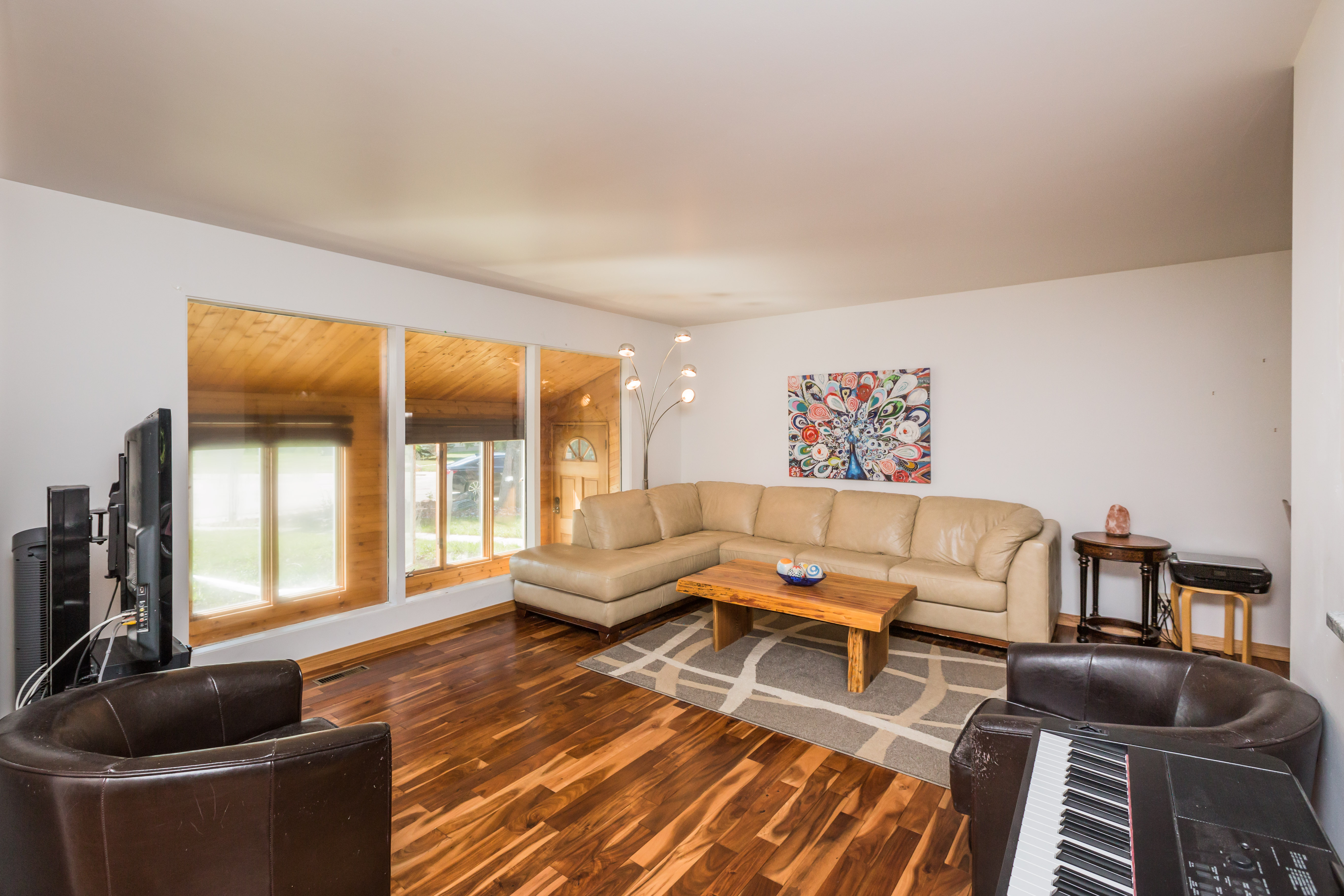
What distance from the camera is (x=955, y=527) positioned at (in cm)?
438

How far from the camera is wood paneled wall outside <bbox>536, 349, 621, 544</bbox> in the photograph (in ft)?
16.4

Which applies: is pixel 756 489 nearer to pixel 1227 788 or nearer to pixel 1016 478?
pixel 1016 478

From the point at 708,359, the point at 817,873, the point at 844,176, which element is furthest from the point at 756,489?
the point at 817,873

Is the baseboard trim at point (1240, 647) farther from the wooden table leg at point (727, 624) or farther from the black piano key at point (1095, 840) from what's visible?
the black piano key at point (1095, 840)

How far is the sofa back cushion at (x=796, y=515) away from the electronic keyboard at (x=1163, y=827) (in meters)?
4.04

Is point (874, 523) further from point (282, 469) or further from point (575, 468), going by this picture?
point (282, 469)

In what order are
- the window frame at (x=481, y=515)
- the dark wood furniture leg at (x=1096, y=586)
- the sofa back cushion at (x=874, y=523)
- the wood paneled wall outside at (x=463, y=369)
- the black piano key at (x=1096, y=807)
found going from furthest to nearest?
the sofa back cushion at (x=874, y=523) < the window frame at (x=481, y=515) < the wood paneled wall outside at (x=463, y=369) < the dark wood furniture leg at (x=1096, y=586) < the black piano key at (x=1096, y=807)

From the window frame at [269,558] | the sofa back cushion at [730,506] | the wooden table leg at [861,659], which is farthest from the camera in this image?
the sofa back cushion at [730,506]

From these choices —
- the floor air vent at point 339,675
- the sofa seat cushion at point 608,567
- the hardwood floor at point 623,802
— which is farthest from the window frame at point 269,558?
the sofa seat cushion at point 608,567

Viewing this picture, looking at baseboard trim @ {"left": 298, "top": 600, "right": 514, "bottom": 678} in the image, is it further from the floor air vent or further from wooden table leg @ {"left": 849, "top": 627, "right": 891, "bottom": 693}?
wooden table leg @ {"left": 849, "top": 627, "right": 891, "bottom": 693}

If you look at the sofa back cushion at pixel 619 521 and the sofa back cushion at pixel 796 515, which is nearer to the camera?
the sofa back cushion at pixel 619 521

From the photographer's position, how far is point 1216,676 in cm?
163

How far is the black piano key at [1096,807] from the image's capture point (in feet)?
2.72

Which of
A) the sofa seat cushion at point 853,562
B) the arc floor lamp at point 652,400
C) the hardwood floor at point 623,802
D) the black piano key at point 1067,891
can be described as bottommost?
the hardwood floor at point 623,802
